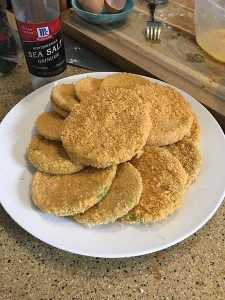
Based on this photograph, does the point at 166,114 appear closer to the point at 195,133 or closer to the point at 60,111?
the point at 195,133

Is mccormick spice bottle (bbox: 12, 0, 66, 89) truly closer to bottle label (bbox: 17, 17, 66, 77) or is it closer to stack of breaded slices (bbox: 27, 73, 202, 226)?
bottle label (bbox: 17, 17, 66, 77)

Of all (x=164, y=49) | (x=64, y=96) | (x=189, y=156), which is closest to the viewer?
(x=189, y=156)

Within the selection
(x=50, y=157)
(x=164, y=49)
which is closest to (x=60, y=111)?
(x=50, y=157)

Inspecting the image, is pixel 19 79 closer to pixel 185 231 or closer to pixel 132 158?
pixel 132 158

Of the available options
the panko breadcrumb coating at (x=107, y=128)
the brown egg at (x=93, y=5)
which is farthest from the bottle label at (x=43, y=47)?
the brown egg at (x=93, y=5)

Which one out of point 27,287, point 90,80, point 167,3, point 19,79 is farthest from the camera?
point 167,3

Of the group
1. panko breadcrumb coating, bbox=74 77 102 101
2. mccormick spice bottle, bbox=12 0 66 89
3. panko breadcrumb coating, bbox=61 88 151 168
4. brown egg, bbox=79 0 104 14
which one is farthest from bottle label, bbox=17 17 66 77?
brown egg, bbox=79 0 104 14

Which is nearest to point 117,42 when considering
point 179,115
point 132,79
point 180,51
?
point 180,51
